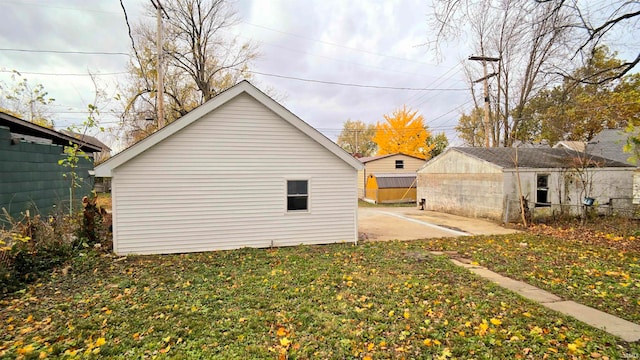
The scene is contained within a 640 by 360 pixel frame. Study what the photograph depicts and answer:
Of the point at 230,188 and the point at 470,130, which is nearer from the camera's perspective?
the point at 230,188

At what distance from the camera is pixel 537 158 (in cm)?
1509

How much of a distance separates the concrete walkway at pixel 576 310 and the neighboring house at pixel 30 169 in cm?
1016

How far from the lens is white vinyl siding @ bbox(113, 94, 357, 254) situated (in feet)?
25.7

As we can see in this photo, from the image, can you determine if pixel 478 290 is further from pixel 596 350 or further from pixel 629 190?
pixel 629 190

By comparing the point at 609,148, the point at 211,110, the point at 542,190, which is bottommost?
the point at 542,190

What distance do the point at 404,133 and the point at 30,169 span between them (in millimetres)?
32278

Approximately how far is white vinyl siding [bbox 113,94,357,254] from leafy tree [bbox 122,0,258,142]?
13.8 metres

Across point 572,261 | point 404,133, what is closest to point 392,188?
point 404,133

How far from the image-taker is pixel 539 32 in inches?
235

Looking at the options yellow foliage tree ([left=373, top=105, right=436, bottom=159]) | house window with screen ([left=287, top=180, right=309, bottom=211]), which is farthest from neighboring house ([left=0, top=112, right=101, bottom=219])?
yellow foliage tree ([left=373, top=105, right=436, bottom=159])

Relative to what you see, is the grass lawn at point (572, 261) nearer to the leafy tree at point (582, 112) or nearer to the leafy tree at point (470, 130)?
the leafy tree at point (582, 112)

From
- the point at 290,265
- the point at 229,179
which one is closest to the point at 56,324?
the point at 290,265

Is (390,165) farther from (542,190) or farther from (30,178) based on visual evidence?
(30,178)

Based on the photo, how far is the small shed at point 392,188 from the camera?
24484 millimetres
